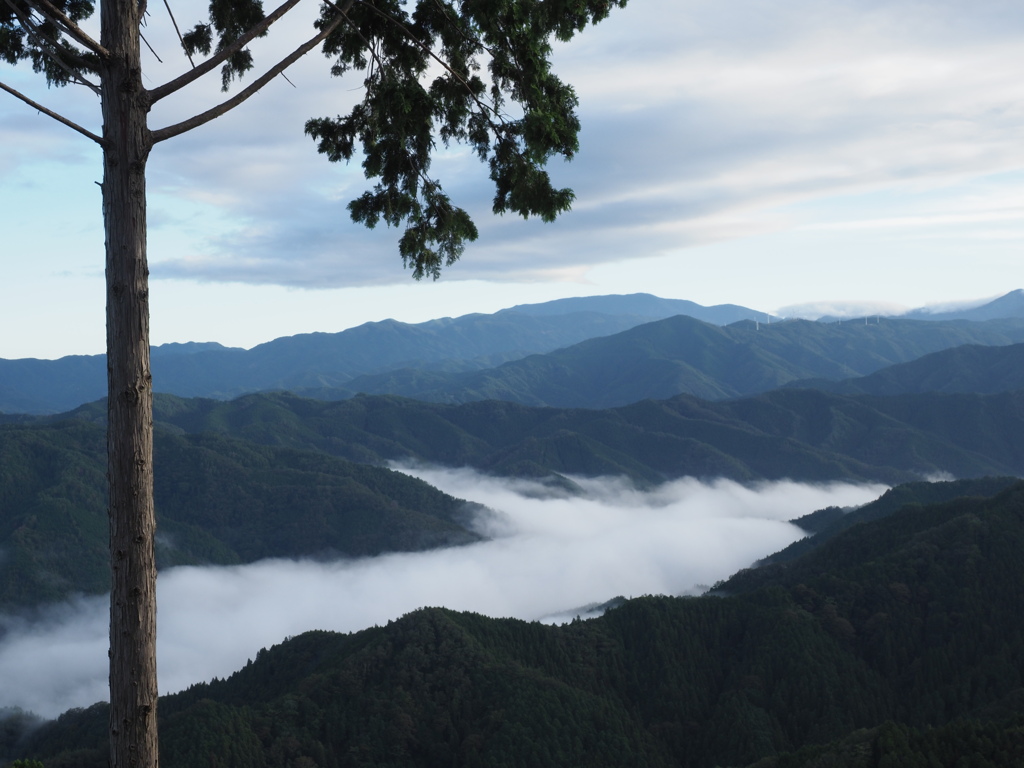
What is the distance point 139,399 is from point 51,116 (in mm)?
4199

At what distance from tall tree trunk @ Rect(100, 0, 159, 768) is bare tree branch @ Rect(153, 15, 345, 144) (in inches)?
12.8

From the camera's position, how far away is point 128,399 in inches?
464

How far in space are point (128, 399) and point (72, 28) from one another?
5246mm

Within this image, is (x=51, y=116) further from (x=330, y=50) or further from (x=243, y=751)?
(x=243, y=751)

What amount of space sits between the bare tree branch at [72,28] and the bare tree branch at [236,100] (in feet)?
4.19

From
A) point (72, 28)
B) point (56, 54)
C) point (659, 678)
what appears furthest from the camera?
point (659, 678)

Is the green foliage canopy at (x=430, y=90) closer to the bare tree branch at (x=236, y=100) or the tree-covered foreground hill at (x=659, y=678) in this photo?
the bare tree branch at (x=236, y=100)

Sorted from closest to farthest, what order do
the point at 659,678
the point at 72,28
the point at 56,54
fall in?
the point at 72,28 < the point at 56,54 < the point at 659,678

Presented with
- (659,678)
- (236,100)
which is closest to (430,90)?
(236,100)

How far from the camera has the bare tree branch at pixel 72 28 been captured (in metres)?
11.5

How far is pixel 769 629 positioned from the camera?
544ft

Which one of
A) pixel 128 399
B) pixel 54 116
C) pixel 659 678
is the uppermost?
pixel 54 116

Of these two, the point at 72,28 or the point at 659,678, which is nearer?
the point at 72,28

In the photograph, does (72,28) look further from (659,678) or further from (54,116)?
(659,678)
